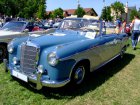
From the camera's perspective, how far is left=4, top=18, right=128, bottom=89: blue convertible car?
4875 mm

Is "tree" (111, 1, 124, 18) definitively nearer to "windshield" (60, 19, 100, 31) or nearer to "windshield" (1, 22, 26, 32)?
"windshield" (1, 22, 26, 32)

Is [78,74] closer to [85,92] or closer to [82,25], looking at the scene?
[85,92]

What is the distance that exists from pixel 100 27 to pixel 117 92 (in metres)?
1.99

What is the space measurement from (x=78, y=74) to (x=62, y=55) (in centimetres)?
85

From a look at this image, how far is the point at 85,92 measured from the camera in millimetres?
5469

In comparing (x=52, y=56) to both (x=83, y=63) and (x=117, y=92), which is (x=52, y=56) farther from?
(x=117, y=92)

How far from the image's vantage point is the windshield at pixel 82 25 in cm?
669

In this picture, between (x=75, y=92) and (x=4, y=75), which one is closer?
(x=75, y=92)

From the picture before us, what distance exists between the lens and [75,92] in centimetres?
543

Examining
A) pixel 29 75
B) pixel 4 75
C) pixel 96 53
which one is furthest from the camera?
pixel 4 75

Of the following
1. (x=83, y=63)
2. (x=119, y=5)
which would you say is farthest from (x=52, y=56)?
(x=119, y=5)

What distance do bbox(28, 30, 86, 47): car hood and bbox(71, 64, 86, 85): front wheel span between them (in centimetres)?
75

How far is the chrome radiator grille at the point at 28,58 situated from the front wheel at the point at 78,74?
0.90 m

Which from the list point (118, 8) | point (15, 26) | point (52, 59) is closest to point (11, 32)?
point (15, 26)
